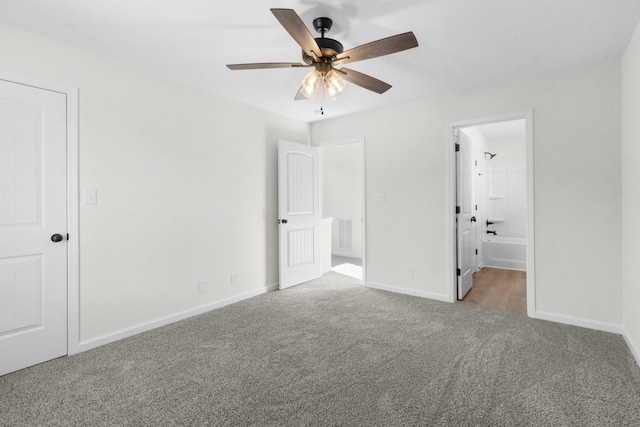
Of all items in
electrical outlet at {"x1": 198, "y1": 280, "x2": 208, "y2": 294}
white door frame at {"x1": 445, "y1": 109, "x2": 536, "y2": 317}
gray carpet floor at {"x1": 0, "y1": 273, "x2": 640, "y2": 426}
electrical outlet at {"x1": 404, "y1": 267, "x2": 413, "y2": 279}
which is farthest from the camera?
electrical outlet at {"x1": 404, "y1": 267, "x2": 413, "y2": 279}

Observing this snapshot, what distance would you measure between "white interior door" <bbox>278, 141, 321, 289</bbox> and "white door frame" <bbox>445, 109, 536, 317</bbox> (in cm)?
183

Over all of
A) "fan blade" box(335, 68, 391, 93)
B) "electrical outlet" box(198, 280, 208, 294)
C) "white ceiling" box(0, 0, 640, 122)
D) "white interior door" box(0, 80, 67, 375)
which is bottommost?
"electrical outlet" box(198, 280, 208, 294)

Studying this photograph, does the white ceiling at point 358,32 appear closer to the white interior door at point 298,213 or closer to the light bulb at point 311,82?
the light bulb at point 311,82

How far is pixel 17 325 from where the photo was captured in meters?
2.23

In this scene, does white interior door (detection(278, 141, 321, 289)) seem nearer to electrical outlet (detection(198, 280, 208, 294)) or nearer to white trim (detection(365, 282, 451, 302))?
white trim (detection(365, 282, 451, 302))

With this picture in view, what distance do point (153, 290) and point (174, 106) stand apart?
173 cm

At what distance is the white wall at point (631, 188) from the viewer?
2.26m

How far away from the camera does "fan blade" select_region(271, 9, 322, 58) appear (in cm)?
156

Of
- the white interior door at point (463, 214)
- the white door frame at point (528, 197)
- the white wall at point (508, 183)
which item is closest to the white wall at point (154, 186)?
the white door frame at point (528, 197)

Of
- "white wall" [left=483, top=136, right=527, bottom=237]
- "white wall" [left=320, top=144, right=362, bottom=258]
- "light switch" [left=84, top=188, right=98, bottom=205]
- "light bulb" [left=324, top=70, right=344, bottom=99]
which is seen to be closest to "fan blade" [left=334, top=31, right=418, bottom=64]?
"light bulb" [left=324, top=70, right=344, bottom=99]

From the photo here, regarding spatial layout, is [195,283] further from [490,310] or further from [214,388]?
[490,310]

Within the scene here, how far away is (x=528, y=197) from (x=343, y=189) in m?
4.17

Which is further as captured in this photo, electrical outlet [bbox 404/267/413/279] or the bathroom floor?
electrical outlet [bbox 404/267/413/279]

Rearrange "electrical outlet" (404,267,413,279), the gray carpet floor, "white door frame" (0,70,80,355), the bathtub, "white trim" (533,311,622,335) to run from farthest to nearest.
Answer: the bathtub → "electrical outlet" (404,267,413,279) → "white trim" (533,311,622,335) → "white door frame" (0,70,80,355) → the gray carpet floor
